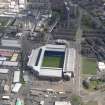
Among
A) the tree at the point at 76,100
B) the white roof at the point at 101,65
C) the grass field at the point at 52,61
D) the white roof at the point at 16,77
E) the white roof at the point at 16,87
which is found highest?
the grass field at the point at 52,61

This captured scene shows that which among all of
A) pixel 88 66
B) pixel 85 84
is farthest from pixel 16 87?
pixel 88 66

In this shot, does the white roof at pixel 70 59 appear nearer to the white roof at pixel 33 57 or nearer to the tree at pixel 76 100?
the white roof at pixel 33 57

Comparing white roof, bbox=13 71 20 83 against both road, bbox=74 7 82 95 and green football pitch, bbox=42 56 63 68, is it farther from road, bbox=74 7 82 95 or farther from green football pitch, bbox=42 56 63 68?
road, bbox=74 7 82 95

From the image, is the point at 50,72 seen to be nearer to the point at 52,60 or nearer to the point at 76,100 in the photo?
the point at 52,60

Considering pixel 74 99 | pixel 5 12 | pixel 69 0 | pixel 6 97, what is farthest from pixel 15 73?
pixel 69 0

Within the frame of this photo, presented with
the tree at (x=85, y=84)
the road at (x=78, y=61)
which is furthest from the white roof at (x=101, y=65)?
the tree at (x=85, y=84)

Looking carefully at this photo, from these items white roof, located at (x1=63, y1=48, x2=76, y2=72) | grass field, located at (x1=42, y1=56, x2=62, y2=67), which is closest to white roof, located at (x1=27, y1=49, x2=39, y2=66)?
grass field, located at (x1=42, y1=56, x2=62, y2=67)
